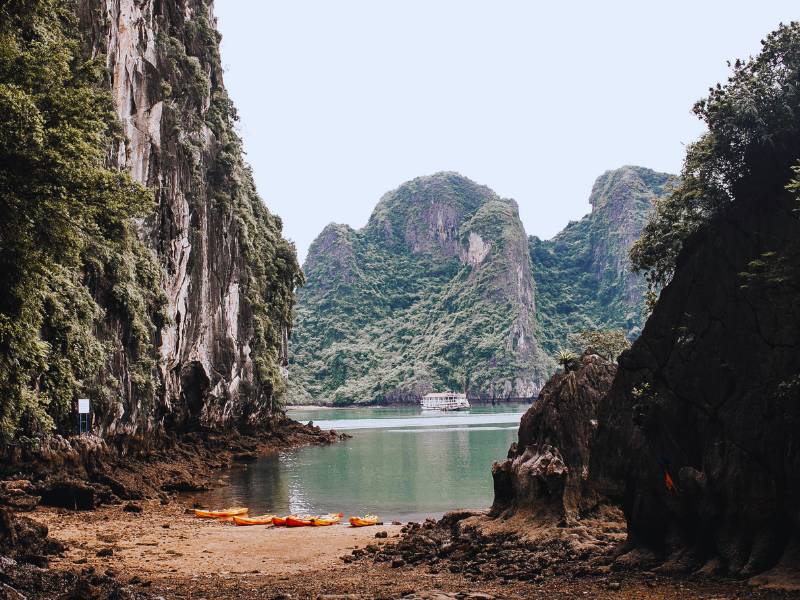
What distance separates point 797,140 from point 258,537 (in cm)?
1314

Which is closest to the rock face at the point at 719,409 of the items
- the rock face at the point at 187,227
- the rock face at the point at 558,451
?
the rock face at the point at 558,451

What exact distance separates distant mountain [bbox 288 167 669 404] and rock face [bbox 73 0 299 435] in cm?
8445

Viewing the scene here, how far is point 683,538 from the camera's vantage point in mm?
9359

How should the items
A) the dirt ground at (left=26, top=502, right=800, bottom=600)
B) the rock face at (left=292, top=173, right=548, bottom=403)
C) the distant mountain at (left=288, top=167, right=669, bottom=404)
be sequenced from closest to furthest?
the dirt ground at (left=26, top=502, right=800, bottom=600) → the rock face at (left=292, top=173, right=548, bottom=403) → the distant mountain at (left=288, top=167, right=669, bottom=404)

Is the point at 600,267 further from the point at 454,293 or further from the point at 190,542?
the point at 190,542

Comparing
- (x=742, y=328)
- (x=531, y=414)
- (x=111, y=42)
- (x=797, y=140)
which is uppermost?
(x=111, y=42)

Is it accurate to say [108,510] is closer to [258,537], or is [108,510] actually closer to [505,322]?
[258,537]

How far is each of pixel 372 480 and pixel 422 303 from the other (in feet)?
451

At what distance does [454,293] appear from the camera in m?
158

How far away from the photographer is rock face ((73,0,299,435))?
27578 millimetres

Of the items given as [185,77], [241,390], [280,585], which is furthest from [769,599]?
[241,390]

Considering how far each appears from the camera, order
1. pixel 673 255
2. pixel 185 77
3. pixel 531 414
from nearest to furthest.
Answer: pixel 673 255 → pixel 531 414 → pixel 185 77

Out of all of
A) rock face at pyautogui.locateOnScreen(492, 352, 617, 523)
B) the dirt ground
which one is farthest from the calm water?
rock face at pyautogui.locateOnScreen(492, 352, 617, 523)

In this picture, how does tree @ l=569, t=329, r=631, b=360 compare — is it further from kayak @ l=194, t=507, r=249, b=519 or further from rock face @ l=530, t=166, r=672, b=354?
rock face @ l=530, t=166, r=672, b=354
